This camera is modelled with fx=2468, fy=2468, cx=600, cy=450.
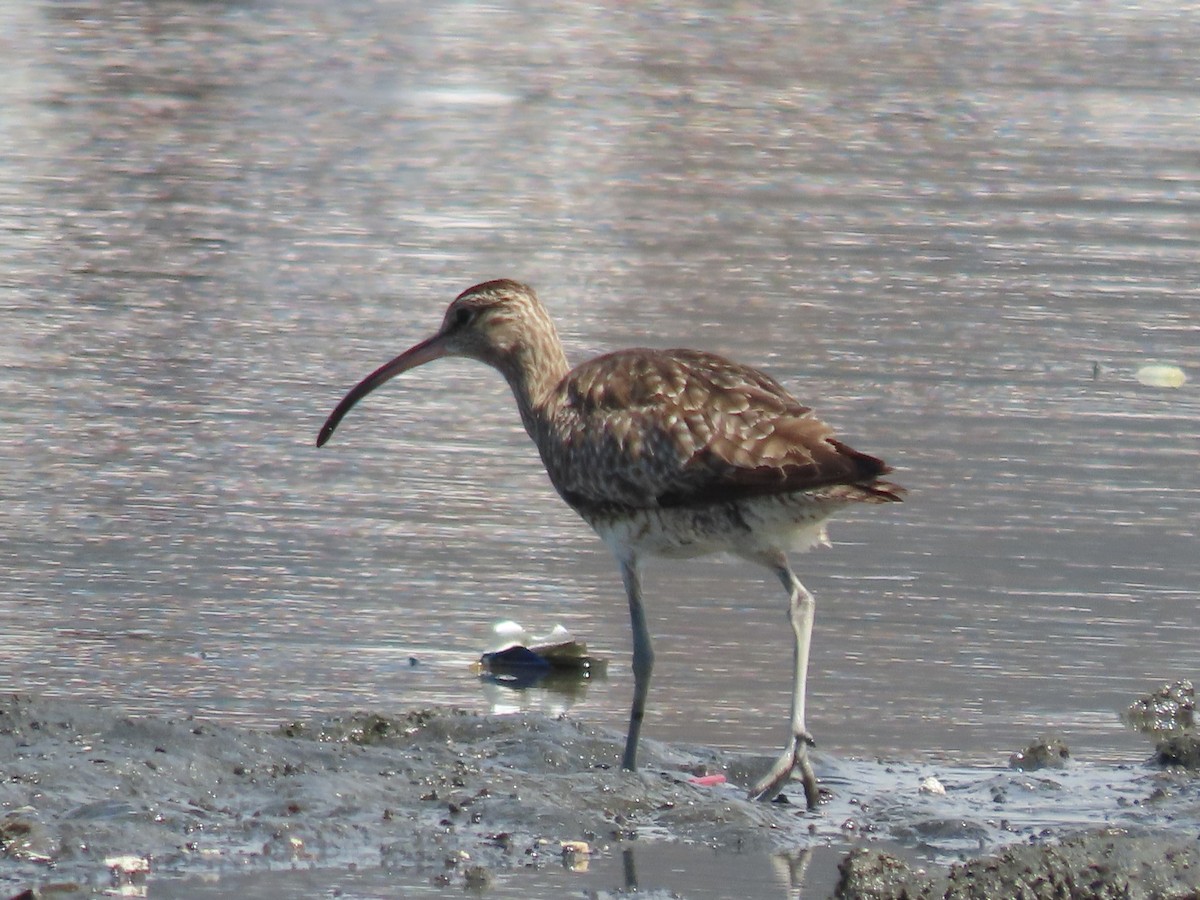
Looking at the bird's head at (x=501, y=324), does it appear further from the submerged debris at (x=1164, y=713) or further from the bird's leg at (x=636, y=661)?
the submerged debris at (x=1164, y=713)

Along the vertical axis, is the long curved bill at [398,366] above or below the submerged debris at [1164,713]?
above

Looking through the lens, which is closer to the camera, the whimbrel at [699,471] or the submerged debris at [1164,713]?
the whimbrel at [699,471]

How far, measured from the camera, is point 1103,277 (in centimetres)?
1416

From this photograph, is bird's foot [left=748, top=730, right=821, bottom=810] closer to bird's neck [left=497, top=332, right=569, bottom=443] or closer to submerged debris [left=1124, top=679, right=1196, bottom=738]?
submerged debris [left=1124, top=679, right=1196, bottom=738]

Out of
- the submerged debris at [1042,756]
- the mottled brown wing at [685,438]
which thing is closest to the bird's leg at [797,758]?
the mottled brown wing at [685,438]

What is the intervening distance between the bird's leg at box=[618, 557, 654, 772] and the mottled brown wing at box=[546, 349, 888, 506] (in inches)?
9.2

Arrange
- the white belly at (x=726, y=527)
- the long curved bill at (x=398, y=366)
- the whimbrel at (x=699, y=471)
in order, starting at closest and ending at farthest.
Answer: the whimbrel at (x=699, y=471)
the white belly at (x=726, y=527)
the long curved bill at (x=398, y=366)

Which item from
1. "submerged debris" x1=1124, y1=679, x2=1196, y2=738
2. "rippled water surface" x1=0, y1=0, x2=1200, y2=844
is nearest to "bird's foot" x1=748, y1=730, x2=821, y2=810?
"rippled water surface" x1=0, y1=0, x2=1200, y2=844

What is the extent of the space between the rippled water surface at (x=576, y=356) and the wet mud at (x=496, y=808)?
0.34m

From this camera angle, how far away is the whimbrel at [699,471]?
6840 mm

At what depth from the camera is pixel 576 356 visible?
11742 mm

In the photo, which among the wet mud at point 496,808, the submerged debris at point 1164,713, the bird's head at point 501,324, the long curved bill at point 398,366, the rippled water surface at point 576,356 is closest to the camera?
the wet mud at point 496,808

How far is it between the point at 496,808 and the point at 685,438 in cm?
129

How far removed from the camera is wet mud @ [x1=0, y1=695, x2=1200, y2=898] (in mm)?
5766
